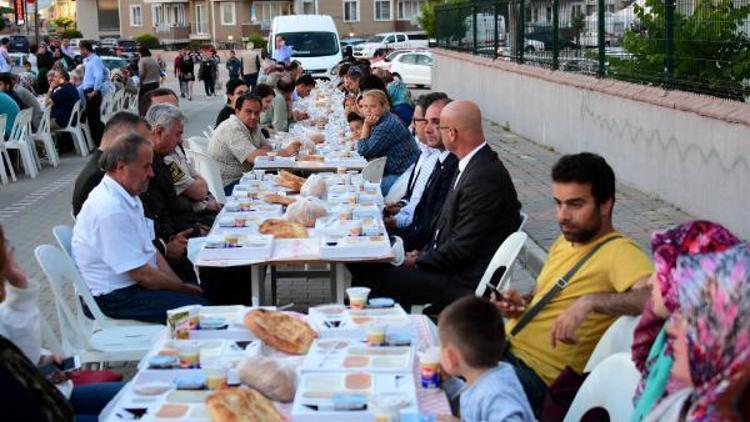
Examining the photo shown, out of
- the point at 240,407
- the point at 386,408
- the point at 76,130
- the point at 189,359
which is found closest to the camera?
the point at 386,408

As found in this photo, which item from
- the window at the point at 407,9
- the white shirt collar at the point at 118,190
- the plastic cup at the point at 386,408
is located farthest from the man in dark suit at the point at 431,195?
the window at the point at 407,9

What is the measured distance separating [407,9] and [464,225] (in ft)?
282

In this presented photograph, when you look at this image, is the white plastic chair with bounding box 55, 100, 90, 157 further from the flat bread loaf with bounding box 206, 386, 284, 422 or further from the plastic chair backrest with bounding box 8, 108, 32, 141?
the flat bread loaf with bounding box 206, 386, 284, 422

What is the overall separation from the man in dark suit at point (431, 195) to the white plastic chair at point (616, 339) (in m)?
3.39

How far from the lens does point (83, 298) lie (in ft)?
20.8

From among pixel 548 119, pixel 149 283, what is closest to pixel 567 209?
pixel 149 283

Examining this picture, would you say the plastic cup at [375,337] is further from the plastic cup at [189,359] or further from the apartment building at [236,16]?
the apartment building at [236,16]

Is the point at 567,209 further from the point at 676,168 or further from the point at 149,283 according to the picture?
the point at 676,168

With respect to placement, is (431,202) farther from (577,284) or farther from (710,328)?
(710,328)

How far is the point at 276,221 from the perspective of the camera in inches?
297

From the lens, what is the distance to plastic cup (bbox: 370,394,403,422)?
384 centimetres

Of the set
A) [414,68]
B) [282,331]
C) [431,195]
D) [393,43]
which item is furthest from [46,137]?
[393,43]

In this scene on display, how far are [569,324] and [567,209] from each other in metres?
0.56

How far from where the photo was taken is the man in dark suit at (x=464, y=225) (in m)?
6.77
